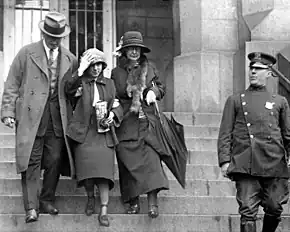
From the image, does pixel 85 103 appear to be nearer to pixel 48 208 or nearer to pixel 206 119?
pixel 48 208

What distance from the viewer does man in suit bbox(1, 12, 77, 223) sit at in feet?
35.8

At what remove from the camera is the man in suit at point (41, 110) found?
10906mm

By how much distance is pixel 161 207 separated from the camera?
11.6 metres

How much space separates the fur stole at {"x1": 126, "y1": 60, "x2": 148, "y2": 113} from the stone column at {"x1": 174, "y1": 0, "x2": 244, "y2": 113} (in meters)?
3.92

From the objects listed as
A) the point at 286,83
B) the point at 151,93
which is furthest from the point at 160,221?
the point at 286,83

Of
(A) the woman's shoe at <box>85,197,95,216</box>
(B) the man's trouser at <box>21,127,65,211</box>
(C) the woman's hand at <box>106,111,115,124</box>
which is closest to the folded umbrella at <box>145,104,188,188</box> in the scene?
(C) the woman's hand at <box>106,111,115,124</box>

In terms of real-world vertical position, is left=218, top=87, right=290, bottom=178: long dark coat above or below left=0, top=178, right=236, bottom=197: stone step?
above

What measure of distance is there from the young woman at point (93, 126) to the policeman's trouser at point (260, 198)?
140 centimetres

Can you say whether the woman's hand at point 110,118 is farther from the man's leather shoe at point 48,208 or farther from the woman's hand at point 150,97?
the man's leather shoe at point 48,208

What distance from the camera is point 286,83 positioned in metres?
14.0

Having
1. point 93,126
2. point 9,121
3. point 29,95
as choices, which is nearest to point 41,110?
point 29,95

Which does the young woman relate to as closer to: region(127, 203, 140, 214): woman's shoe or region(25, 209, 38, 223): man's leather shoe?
region(127, 203, 140, 214): woman's shoe

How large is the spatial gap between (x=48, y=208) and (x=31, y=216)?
38 centimetres

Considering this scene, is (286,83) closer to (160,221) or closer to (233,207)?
(233,207)
